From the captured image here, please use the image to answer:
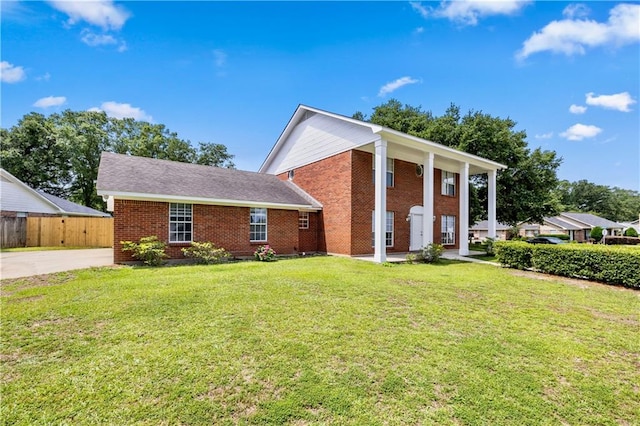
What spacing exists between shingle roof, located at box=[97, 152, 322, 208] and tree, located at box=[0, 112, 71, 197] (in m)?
25.9

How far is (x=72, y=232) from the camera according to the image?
19.5m

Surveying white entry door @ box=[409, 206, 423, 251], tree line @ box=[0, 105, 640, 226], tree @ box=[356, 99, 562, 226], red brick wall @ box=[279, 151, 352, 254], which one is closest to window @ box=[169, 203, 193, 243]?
red brick wall @ box=[279, 151, 352, 254]

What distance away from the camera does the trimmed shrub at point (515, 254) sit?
37.8 feet

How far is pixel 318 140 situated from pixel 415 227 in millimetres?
7781

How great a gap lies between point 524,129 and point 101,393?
31657 mm

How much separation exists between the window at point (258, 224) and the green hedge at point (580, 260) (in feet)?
35.6

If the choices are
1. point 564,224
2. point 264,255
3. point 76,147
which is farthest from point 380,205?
point 564,224

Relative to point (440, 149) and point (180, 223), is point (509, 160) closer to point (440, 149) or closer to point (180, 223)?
point (440, 149)

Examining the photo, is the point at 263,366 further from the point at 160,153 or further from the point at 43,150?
the point at 43,150

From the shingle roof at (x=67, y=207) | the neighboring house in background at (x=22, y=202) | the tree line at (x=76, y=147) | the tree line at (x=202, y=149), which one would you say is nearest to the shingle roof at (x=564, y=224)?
the tree line at (x=202, y=149)

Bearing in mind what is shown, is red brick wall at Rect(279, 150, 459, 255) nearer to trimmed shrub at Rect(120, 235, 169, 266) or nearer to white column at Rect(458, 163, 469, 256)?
white column at Rect(458, 163, 469, 256)

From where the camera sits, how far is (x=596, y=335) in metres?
4.86

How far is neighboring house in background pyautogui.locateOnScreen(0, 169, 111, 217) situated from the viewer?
2027 cm

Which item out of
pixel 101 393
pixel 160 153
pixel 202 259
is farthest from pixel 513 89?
pixel 160 153
